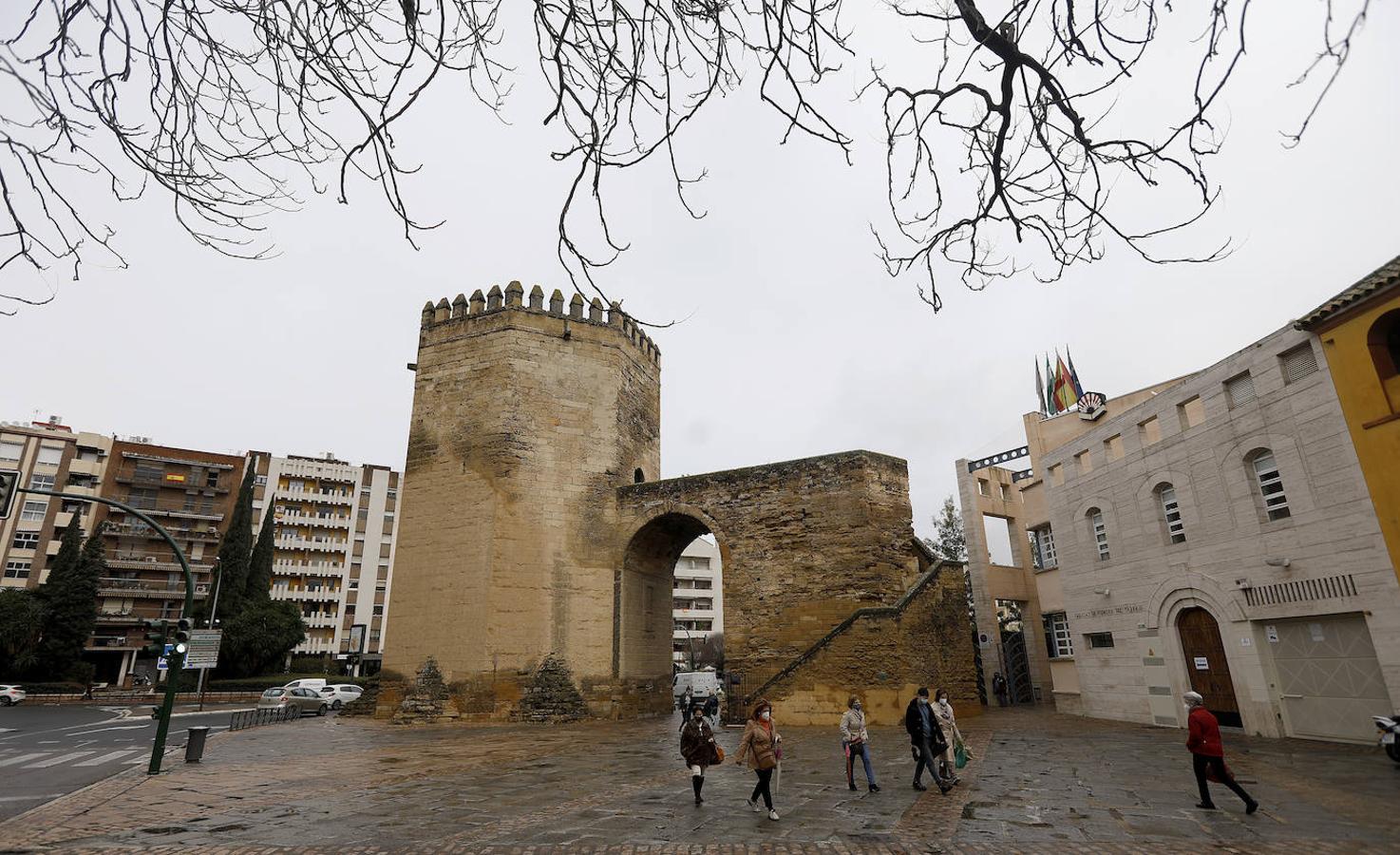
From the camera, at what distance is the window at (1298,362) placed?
449 inches

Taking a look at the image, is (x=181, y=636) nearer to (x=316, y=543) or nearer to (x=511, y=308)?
(x=511, y=308)

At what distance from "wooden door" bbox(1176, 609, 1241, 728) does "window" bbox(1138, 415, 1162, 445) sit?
3425 mm

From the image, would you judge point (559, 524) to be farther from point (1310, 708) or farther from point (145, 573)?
point (145, 573)

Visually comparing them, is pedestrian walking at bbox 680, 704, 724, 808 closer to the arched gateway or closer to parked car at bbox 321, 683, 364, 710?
the arched gateway

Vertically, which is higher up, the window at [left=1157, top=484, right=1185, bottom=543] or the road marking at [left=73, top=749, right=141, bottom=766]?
the window at [left=1157, top=484, right=1185, bottom=543]

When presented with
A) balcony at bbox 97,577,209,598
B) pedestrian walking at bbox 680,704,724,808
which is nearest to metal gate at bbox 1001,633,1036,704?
pedestrian walking at bbox 680,704,724,808

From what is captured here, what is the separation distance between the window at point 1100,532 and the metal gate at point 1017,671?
8537 mm

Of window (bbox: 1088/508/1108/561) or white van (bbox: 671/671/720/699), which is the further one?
white van (bbox: 671/671/720/699)

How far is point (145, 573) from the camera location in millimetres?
45312

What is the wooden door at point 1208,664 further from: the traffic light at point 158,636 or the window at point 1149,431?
the traffic light at point 158,636

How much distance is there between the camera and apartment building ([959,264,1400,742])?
1068 cm

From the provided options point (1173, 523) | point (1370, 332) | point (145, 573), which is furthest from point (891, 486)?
point (145, 573)

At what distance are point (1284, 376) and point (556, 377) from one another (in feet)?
51.6

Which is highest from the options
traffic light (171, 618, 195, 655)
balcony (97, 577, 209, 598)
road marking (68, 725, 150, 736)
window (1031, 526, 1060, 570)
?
balcony (97, 577, 209, 598)
